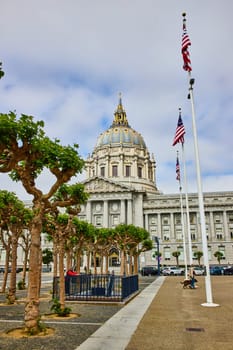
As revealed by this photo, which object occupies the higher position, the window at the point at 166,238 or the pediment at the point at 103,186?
the pediment at the point at 103,186

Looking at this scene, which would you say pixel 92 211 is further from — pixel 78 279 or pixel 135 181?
pixel 78 279

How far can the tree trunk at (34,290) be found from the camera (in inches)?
364

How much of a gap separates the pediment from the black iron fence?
64.1 metres

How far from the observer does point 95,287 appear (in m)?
17.3

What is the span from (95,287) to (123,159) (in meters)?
83.2

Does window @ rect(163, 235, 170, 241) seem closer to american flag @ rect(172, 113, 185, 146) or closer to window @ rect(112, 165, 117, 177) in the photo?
window @ rect(112, 165, 117, 177)

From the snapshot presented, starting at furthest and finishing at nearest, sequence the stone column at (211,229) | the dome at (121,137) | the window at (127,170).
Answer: the dome at (121,137), the window at (127,170), the stone column at (211,229)

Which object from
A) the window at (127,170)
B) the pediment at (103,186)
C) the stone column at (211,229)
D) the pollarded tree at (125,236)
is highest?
the window at (127,170)

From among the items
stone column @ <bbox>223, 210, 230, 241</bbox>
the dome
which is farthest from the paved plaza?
the dome

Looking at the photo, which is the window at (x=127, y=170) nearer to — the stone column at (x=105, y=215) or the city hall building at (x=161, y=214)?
the city hall building at (x=161, y=214)

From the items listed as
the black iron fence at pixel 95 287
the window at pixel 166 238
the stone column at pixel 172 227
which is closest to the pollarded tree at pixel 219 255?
the stone column at pixel 172 227

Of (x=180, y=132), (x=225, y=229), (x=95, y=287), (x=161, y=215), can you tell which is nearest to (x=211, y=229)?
(x=225, y=229)

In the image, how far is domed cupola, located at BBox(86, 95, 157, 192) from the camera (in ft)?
323

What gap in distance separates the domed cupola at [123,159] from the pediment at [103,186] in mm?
9890
